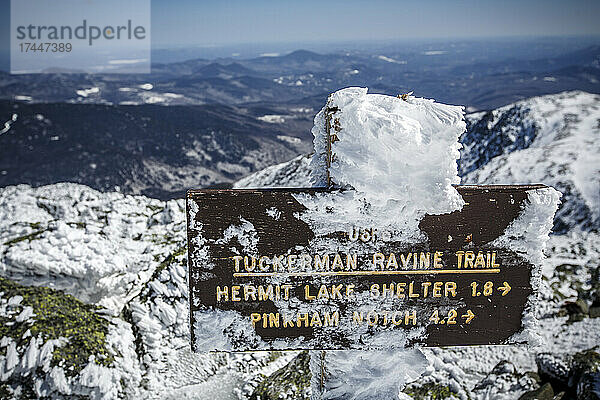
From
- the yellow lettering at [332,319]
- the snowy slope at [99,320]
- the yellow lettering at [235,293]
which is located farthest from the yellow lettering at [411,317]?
the snowy slope at [99,320]

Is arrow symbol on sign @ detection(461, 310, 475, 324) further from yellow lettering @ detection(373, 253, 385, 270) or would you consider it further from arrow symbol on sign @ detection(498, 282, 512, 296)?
yellow lettering @ detection(373, 253, 385, 270)

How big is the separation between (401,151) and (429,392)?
544 cm

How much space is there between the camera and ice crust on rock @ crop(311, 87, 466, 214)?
13.2ft

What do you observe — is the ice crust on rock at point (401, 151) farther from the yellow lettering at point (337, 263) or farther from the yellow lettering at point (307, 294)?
the yellow lettering at point (307, 294)

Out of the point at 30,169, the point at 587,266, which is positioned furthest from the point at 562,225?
the point at 30,169

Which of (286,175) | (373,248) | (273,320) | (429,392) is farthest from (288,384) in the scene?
(286,175)

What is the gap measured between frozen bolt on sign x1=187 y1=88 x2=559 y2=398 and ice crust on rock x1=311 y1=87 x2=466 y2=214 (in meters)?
0.01

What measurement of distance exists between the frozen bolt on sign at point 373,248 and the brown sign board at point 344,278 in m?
0.01

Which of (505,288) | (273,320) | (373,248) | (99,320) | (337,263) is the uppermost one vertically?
(373,248)

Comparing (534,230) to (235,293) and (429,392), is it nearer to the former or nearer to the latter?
(235,293)

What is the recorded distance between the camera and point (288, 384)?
23.6 feet

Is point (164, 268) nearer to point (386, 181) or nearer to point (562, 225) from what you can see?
point (386, 181)

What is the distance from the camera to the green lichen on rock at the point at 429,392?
7313 mm

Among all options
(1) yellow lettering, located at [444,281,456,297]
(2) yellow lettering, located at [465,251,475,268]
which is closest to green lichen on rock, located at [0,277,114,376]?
(1) yellow lettering, located at [444,281,456,297]
